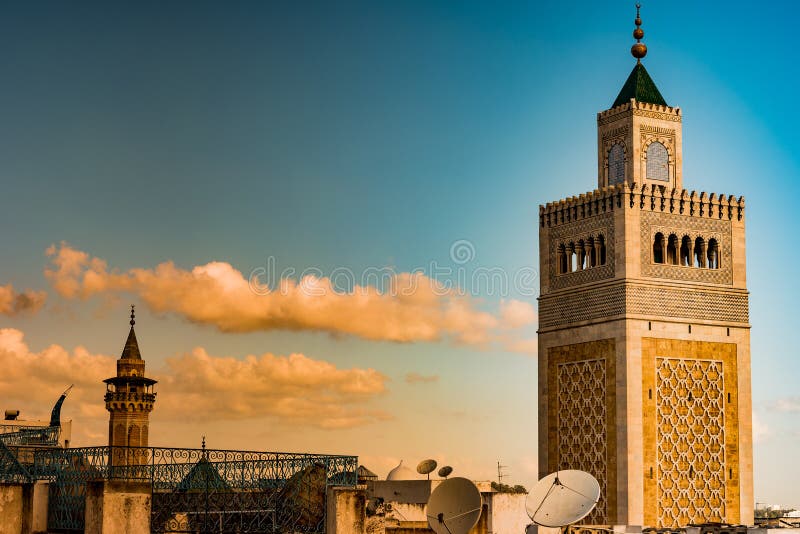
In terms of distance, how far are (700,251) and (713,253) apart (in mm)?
562

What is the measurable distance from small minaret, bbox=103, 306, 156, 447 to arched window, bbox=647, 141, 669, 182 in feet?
130

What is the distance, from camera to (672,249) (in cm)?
5375

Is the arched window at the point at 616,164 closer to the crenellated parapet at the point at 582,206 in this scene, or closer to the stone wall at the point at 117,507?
the crenellated parapet at the point at 582,206

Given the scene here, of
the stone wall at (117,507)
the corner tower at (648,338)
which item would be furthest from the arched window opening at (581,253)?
the stone wall at (117,507)

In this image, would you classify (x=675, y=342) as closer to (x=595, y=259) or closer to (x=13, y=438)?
(x=595, y=259)

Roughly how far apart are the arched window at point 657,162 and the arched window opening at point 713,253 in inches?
109

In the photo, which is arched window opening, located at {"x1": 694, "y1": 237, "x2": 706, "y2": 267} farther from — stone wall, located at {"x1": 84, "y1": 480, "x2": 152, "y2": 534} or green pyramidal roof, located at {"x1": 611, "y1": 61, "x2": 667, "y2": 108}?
stone wall, located at {"x1": 84, "y1": 480, "x2": 152, "y2": 534}

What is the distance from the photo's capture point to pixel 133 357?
86.6m

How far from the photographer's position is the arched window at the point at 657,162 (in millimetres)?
54250

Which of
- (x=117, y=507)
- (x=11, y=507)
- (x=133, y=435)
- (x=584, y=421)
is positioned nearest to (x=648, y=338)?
(x=584, y=421)

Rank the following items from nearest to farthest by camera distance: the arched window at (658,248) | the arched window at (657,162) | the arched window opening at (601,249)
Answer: the arched window at (658,248)
the arched window opening at (601,249)
the arched window at (657,162)

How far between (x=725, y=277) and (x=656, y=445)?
6849mm

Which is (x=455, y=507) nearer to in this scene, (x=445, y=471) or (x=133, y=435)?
(x=445, y=471)

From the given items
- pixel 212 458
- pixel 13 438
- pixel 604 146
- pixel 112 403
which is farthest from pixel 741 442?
pixel 112 403
